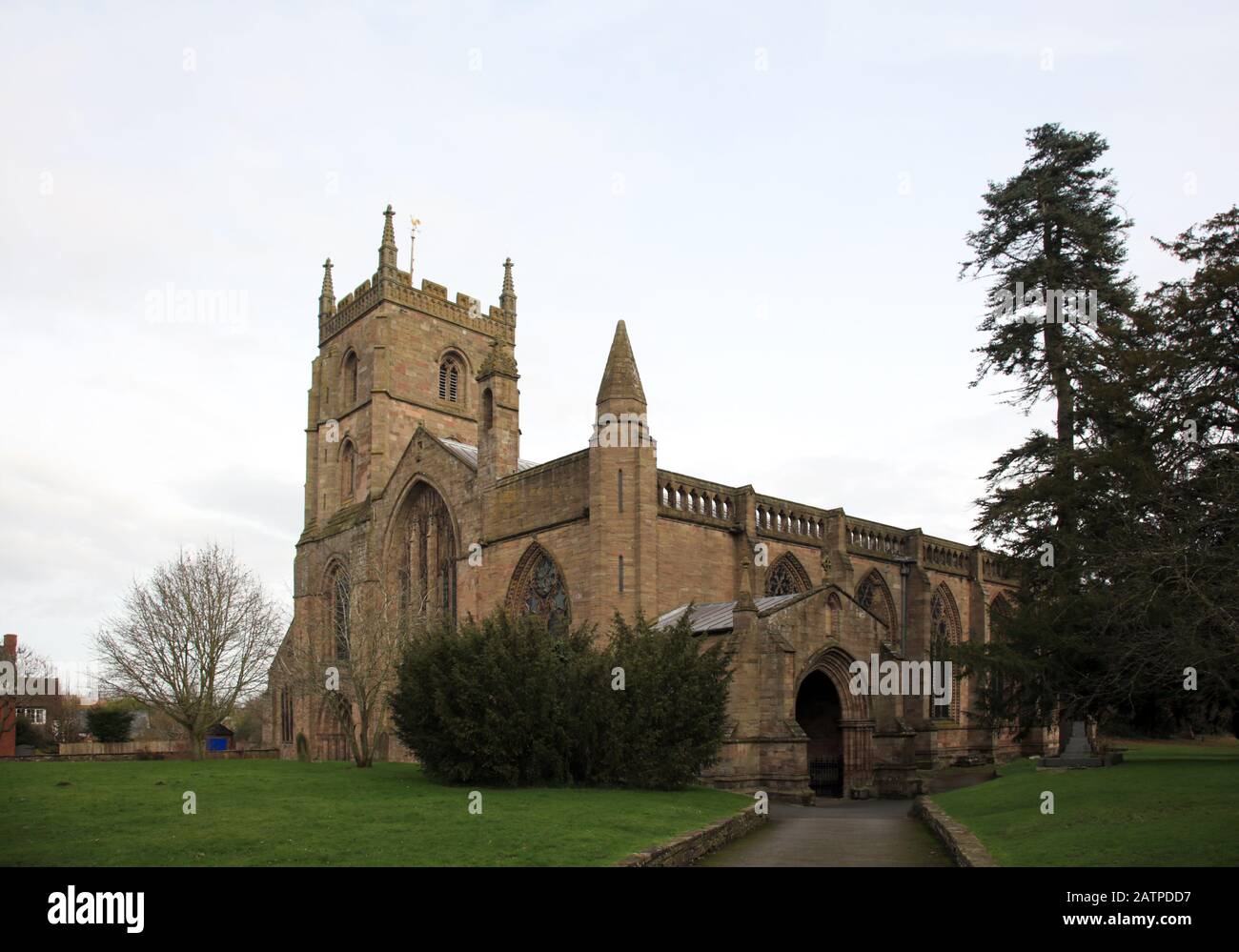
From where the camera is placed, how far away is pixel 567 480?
1245 inches

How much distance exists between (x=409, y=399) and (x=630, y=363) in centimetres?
1929

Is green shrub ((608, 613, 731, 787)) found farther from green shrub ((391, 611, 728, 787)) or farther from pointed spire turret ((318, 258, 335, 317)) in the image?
pointed spire turret ((318, 258, 335, 317))

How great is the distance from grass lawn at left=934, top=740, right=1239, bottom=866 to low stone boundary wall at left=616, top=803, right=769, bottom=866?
3.58 m

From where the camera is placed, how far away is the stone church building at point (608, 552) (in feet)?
88.6

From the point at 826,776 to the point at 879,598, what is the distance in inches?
512

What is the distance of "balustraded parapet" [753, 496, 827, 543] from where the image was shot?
34.7m

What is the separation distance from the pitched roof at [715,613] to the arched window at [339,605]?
14388mm

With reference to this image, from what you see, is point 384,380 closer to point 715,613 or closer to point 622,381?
point 622,381

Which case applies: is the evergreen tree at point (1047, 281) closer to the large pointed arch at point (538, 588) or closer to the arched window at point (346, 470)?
the large pointed arch at point (538, 588)

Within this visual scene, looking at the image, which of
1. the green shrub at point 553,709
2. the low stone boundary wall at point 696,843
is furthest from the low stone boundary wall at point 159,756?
the low stone boundary wall at point 696,843

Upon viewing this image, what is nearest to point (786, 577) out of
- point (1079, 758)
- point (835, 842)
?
point (1079, 758)

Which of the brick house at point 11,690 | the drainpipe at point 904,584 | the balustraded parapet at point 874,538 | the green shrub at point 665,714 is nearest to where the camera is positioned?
the green shrub at point 665,714

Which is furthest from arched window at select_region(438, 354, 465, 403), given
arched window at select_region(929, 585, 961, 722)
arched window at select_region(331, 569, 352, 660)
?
arched window at select_region(929, 585, 961, 722)
